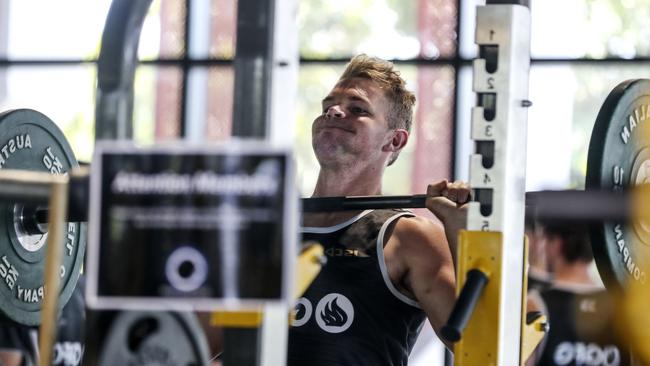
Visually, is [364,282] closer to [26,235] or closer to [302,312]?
[302,312]

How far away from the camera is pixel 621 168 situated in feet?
8.44

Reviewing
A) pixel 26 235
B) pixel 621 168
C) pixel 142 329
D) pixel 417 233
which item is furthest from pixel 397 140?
pixel 142 329

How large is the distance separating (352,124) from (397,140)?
0.18m

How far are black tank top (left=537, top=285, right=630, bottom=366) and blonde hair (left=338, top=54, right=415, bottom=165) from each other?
7.66 ft

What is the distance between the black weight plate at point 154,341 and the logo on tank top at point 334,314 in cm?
124

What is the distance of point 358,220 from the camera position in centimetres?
315

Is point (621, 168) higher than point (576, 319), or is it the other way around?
point (621, 168)

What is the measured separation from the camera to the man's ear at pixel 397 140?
337cm

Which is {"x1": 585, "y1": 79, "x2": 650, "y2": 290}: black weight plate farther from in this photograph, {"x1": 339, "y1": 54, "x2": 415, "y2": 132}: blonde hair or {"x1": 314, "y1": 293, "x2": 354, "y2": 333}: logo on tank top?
{"x1": 339, "y1": 54, "x2": 415, "y2": 132}: blonde hair

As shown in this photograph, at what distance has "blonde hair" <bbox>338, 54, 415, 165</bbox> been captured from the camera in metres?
3.34

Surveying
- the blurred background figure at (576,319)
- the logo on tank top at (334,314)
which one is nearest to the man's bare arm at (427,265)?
the logo on tank top at (334,314)

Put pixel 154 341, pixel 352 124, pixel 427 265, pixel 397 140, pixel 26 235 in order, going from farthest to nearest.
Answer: pixel 397 140
pixel 352 124
pixel 427 265
pixel 26 235
pixel 154 341

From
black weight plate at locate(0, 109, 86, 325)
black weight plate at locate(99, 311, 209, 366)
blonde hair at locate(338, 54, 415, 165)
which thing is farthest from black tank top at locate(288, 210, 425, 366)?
black weight plate at locate(99, 311, 209, 366)

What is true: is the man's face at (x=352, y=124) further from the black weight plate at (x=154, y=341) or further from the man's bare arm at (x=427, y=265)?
the black weight plate at (x=154, y=341)
